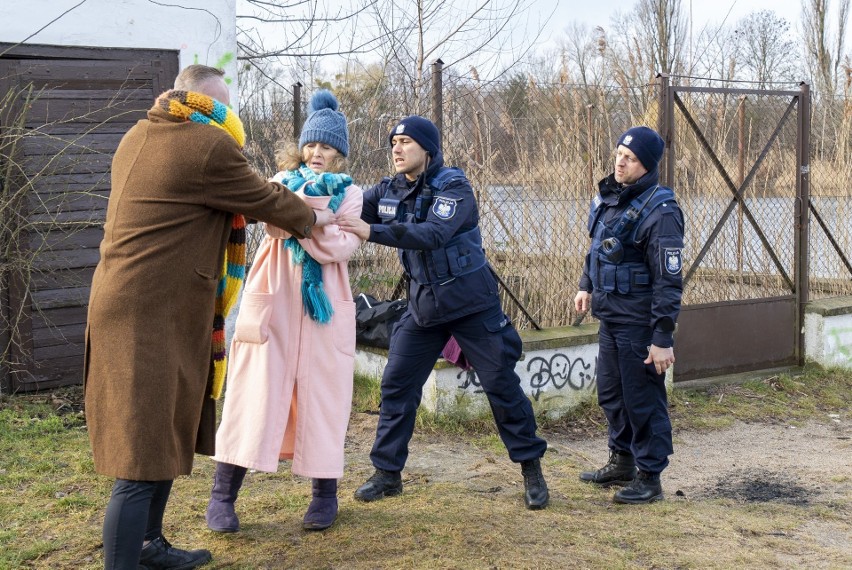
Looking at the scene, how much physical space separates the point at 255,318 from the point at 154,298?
0.79 metres

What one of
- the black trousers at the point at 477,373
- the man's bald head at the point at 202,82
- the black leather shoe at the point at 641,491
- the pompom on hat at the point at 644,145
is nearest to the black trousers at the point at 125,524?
the man's bald head at the point at 202,82

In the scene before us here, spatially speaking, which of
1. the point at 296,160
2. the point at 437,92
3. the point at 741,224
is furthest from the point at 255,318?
the point at 741,224

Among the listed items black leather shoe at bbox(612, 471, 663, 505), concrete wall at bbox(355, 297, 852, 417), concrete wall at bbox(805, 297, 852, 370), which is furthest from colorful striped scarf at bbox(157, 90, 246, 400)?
concrete wall at bbox(805, 297, 852, 370)

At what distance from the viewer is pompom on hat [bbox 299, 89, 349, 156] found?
3.81 meters

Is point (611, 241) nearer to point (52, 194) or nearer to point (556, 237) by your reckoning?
point (556, 237)

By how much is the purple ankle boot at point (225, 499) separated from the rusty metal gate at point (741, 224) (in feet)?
14.3

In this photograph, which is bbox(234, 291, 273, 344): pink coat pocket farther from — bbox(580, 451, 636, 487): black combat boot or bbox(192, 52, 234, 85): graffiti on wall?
bbox(192, 52, 234, 85): graffiti on wall

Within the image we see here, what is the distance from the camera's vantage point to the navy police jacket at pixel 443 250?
4184 mm

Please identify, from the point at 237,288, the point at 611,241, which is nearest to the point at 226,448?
the point at 237,288

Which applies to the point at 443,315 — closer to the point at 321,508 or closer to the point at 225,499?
the point at 321,508

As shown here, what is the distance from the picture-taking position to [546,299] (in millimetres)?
7043

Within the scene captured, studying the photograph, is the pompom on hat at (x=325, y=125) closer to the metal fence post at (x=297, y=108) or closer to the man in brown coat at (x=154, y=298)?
the man in brown coat at (x=154, y=298)

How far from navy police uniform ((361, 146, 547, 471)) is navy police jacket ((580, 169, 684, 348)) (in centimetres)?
62

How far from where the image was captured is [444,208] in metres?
4.14
